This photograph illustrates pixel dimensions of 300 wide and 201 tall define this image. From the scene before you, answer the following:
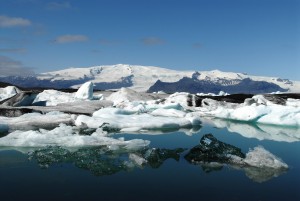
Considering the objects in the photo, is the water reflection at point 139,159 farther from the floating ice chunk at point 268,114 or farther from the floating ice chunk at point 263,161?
the floating ice chunk at point 268,114

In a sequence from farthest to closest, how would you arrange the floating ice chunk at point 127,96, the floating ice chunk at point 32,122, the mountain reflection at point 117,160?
the floating ice chunk at point 127,96, the floating ice chunk at point 32,122, the mountain reflection at point 117,160

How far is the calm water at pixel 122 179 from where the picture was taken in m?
6.05

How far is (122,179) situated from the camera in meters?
6.85

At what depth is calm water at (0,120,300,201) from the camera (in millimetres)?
6047

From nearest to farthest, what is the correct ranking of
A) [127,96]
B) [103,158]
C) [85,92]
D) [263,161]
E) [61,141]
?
[263,161]
[103,158]
[61,141]
[127,96]
[85,92]

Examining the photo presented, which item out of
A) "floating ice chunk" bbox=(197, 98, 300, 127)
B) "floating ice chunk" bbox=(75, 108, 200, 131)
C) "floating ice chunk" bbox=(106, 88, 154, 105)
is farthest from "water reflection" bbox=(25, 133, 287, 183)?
"floating ice chunk" bbox=(106, 88, 154, 105)

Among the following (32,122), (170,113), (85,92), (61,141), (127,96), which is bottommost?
(170,113)

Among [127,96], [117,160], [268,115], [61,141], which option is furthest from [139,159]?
[127,96]

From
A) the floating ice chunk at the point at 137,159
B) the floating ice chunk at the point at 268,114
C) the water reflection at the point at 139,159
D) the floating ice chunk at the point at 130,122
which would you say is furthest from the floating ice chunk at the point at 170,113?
the floating ice chunk at the point at 137,159

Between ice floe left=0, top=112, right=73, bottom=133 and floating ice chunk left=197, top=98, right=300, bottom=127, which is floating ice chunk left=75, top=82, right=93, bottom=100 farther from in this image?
ice floe left=0, top=112, right=73, bottom=133

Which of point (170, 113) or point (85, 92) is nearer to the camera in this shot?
point (170, 113)

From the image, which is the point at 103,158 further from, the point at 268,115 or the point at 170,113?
the point at 268,115

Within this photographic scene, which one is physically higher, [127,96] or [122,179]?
[127,96]

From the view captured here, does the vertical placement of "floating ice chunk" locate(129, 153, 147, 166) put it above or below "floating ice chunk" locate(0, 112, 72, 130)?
below
